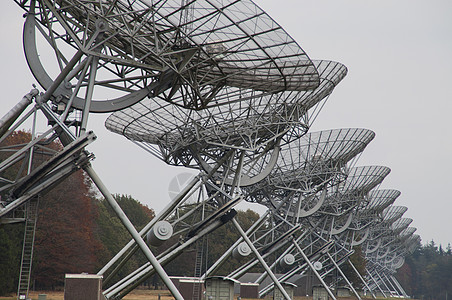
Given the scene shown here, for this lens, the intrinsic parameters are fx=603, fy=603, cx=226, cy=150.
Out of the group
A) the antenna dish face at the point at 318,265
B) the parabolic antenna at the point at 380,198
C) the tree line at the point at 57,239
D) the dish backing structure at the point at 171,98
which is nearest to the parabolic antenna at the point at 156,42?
the dish backing structure at the point at 171,98

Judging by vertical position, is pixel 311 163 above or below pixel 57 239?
above

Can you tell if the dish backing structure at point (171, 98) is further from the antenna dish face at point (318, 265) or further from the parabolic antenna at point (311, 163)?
the antenna dish face at point (318, 265)

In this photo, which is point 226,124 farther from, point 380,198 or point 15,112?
A: point 380,198

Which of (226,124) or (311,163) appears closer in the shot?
(226,124)

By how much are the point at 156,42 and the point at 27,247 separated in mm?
10002

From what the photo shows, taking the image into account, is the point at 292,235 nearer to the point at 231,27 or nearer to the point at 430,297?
the point at 231,27

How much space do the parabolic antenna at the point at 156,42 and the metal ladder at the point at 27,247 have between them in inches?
186

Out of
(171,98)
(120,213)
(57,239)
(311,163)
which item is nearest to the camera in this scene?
(120,213)

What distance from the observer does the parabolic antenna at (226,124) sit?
39312 millimetres

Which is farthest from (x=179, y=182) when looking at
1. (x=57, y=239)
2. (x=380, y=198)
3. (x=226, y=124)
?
(x=380, y=198)

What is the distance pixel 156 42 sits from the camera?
84.4 ft

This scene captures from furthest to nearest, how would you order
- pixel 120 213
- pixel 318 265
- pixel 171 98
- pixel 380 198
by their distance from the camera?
pixel 380 198 → pixel 318 265 → pixel 171 98 → pixel 120 213

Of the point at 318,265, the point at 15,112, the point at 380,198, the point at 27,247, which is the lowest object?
the point at 27,247

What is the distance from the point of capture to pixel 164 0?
2612 cm
